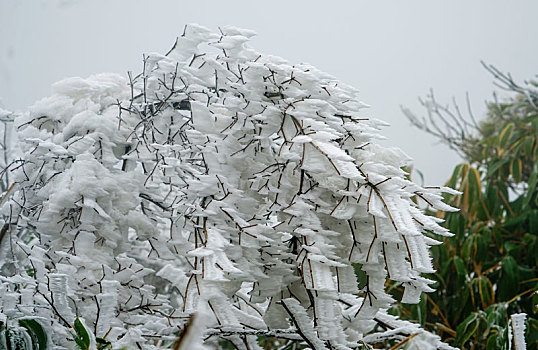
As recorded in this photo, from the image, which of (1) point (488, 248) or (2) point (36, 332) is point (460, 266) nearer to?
(1) point (488, 248)

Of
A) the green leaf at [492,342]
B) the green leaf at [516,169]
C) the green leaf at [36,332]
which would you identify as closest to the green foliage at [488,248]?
the green leaf at [516,169]

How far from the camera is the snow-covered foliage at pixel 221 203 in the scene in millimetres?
707

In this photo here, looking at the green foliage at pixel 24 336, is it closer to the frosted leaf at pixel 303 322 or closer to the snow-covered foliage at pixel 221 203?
the snow-covered foliage at pixel 221 203

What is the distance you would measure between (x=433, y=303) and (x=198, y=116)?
4.99ft

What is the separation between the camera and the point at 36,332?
0.73 m

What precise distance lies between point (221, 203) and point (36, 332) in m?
0.27

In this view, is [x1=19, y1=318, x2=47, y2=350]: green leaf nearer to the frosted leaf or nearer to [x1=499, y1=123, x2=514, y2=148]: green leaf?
the frosted leaf

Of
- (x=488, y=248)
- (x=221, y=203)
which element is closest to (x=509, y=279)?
(x=488, y=248)

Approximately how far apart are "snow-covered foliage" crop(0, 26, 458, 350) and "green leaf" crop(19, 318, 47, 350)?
13 millimetres

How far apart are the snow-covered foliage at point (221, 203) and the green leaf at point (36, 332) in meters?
0.01

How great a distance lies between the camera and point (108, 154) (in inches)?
36.4

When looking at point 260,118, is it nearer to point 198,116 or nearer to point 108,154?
point 198,116

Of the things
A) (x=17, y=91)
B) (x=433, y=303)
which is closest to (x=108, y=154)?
(x=433, y=303)

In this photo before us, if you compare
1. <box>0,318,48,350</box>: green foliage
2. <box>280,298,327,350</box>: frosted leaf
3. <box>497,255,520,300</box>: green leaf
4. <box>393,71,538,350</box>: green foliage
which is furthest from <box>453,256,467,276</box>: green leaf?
<box>0,318,48,350</box>: green foliage
